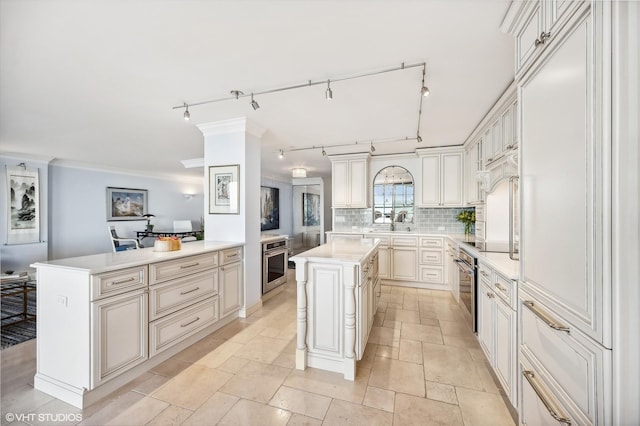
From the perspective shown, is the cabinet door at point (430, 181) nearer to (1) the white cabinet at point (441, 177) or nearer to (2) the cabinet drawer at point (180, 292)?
(1) the white cabinet at point (441, 177)

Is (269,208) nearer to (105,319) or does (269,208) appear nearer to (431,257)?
(431,257)

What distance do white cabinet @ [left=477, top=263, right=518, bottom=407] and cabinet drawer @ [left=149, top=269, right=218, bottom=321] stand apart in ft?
9.05

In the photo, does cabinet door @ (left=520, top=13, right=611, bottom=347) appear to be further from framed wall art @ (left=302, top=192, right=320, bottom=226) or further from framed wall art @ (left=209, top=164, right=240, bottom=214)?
framed wall art @ (left=302, top=192, right=320, bottom=226)

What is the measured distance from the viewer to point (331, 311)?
2.19 meters

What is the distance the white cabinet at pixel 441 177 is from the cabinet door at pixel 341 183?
4.71 feet

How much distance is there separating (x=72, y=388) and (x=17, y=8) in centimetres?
247

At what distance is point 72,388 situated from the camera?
72.9 inches

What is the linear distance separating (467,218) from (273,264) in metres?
3.54

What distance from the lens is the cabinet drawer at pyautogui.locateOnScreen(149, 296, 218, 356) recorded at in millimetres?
2258

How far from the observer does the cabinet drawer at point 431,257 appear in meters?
4.51

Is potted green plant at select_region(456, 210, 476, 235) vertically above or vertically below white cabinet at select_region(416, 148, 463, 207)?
below

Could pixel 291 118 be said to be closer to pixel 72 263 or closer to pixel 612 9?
pixel 72 263

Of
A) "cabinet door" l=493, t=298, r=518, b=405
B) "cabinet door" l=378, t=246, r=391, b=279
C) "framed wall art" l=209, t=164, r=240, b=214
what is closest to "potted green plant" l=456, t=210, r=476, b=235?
"cabinet door" l=378, t=246, r=391, b=279

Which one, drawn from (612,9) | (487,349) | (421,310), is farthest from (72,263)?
(421,310)
